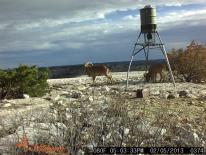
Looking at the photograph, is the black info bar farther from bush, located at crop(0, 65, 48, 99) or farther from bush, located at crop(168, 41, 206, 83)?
bush, located at crop(168, 41, 206, 83)

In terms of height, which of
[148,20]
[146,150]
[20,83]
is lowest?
[146,150]

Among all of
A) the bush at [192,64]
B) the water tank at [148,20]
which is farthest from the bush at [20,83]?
the bush at [192,64]

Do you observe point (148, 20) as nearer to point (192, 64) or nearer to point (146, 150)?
point (192, 64)

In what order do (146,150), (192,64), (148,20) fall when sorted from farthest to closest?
(192,64)
(148,20)
(146,150)

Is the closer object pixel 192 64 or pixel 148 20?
pixel 148 20

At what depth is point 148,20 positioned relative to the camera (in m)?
20.8

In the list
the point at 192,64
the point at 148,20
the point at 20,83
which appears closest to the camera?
the point at 20,83

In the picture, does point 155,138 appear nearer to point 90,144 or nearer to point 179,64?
point 90,144

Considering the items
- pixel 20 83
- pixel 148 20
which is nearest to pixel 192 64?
pixel 148 20

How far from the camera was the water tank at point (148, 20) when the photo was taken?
20734 mm

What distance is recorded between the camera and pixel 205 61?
2566 centimetres

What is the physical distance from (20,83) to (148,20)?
17.8ft

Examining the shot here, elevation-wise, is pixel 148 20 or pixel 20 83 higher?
pixel 148 20

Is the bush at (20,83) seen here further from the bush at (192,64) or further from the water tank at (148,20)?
the bush at (192,64)
